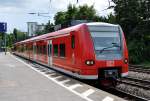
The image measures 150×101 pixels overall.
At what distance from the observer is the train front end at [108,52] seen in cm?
1614

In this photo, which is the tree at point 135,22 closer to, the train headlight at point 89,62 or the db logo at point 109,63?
the db logo at point 109,63

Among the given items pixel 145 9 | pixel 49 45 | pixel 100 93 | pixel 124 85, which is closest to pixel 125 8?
pixel 145 9

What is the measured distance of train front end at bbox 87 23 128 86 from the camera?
16.1 m

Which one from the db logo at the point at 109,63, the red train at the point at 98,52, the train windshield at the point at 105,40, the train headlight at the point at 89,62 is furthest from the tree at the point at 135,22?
the train headlight at the point at 89,62

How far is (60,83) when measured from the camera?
54.2 feet

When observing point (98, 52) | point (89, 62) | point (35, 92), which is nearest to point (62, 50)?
point (98, 52)

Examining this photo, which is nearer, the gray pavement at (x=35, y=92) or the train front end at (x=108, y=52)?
the gray pavement at (x=35, y=92)

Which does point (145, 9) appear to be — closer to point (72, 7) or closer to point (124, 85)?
point (124, 85)

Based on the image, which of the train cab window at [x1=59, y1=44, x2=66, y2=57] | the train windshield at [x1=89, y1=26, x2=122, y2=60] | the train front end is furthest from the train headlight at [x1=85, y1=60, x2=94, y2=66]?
the train cab window at [x1=59, y1=44, x2=66, y2=57]

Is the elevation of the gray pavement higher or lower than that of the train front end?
lower

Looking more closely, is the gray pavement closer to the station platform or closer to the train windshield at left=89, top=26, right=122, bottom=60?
the station platform

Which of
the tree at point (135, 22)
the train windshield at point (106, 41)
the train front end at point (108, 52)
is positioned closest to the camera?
the train front end at point (108, 52)

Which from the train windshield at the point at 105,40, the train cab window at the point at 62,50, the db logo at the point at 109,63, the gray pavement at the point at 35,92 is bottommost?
the gray pavement at the point at 35,92

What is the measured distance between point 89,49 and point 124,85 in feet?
10.9
